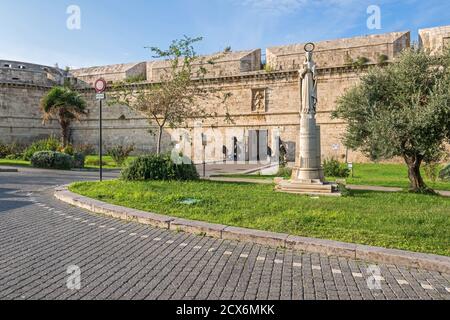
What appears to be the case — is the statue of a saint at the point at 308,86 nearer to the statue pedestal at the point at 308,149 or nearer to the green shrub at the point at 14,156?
the statue pedestal at the point at 308,149

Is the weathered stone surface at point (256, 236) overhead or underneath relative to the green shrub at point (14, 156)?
underneath

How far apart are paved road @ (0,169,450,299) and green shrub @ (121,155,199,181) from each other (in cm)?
547

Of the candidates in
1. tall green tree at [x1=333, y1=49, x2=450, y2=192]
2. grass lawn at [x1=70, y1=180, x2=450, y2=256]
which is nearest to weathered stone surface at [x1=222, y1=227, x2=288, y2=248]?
grass lawn at [x1=70, y1=180, x2=450, y2=256]

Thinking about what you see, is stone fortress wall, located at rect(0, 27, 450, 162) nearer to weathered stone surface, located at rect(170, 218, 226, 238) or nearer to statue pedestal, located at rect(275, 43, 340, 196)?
statue pedestal, located at rect(275, 43, 340, 196)

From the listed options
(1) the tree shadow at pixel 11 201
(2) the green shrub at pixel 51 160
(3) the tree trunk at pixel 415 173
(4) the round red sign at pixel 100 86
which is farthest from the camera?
(2) the green shrub at pixel 51 160

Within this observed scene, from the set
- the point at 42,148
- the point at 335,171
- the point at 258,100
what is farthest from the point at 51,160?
the point at 258,100

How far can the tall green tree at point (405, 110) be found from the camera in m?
9.52

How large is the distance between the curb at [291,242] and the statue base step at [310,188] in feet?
14.3

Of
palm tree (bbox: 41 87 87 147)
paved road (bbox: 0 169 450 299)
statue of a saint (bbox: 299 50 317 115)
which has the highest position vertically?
palm tree (bbox: 41 87 87 147)

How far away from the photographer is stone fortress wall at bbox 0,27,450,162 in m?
25.8

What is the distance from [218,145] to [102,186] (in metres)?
20.1

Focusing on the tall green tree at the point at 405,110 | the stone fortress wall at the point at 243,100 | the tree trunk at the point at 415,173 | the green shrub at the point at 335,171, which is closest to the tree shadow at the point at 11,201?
the tall green tree at the point at 405,110
